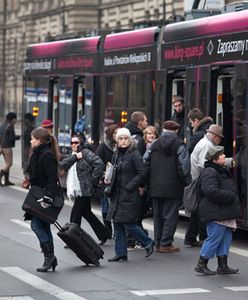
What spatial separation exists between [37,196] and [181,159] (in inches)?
90.4

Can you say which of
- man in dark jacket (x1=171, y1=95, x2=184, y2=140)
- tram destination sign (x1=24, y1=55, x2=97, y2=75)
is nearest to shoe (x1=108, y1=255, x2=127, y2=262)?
man in dark jacket (x1=171, y1=95, x2=184, y2=140)

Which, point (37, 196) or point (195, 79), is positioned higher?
point (195, 79)

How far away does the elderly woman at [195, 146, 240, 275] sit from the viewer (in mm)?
12727

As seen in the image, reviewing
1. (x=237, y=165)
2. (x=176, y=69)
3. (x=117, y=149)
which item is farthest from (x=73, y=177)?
(x=176, y=69)

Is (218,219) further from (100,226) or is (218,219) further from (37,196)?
(100,226)

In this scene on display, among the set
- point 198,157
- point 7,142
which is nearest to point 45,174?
point 198,157

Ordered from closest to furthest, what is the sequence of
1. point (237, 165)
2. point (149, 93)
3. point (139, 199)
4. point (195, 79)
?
point (139, 199) < point (237, 165) < point (195, 79) < point (149, 93)

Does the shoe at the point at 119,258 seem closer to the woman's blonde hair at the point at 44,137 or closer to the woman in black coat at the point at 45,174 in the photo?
the woman in black coat at the point at 45,174

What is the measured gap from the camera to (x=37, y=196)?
43.2 feet

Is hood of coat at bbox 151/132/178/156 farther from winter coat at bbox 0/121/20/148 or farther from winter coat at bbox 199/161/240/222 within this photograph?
winter coat at bbox 0/121/20/148

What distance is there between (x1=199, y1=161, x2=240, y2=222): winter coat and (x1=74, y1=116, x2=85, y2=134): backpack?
9684 mm

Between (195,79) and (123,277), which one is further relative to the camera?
(195,79)

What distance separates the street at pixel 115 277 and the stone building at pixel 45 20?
4621 cm

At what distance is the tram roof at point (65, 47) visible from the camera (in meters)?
22.5
